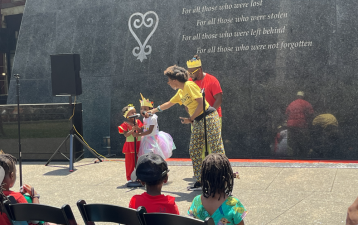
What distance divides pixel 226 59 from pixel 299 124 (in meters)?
2.15

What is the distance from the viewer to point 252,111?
9625mm

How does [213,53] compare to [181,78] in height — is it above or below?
above

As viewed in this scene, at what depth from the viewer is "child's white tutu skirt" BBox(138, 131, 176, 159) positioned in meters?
7.33

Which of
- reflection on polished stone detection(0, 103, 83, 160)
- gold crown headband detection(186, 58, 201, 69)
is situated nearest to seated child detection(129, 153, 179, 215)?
gold crown headband detection(186, 58, 201, 69)

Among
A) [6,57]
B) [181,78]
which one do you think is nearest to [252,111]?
[181,78]

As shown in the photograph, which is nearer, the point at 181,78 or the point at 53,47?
the point at 181,78

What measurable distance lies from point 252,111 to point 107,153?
4.00 metres

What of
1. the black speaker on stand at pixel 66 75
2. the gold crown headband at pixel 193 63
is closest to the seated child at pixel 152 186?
the gold crown headband at pixel 193 63

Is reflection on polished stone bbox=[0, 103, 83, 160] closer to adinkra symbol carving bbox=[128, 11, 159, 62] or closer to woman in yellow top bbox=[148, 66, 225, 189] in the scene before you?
adinkra symbol carving bbox=[128, 11, 159, 62]

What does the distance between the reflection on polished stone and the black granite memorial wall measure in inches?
57.5

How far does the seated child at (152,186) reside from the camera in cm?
329

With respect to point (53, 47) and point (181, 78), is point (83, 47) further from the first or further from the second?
point (181, 78)

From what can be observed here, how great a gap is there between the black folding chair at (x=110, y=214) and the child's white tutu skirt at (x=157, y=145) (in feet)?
13.8

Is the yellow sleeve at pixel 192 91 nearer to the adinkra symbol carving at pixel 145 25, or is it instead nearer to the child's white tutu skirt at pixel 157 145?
the child's white tutu skirt at pixel 157 145
